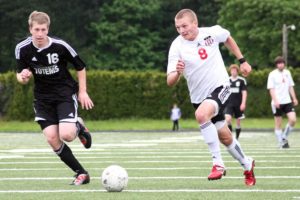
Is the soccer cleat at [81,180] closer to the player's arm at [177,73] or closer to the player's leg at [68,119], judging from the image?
the player's leg at [68,119]

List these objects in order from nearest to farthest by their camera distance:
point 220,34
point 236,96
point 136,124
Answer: point 220,34 → point 236,96 → point 136,124

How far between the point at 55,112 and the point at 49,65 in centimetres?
60

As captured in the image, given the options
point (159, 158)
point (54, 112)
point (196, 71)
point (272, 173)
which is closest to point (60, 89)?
point (54, 112)

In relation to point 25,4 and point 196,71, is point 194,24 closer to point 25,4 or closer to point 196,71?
point 196,71

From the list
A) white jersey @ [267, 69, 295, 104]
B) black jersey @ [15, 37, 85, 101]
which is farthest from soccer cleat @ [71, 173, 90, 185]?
white jersey @ [267, 69, 295, 104]

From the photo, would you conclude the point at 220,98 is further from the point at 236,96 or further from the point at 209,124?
the point at 236,96

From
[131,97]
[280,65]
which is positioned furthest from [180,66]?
[131,97]

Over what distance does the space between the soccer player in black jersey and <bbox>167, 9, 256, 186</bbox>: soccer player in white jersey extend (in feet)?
4.09

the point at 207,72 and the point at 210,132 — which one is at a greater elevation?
the point at 207,72

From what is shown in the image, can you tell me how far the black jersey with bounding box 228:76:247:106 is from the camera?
24359 mm

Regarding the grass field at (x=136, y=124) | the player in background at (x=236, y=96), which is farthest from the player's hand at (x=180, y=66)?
the grass field at (x=136, y=124)

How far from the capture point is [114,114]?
47.5 metres

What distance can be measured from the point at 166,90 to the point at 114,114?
2987 millimetres

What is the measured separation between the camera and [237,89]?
2444 centimetres
